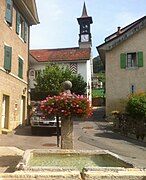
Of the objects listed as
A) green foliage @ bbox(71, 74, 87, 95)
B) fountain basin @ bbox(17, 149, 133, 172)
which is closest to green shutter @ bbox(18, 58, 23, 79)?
green foliage @ bbox(71, 74, 87, 95)

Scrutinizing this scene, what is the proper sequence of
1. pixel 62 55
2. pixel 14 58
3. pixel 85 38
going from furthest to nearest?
pixel 85 38 → pixel 62 55 → pixel 14 58

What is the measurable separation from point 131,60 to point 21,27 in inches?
365

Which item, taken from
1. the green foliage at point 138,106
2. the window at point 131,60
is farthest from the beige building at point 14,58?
the window at point 131,60

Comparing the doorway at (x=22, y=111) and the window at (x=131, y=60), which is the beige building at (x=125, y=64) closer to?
the window at (x=131, y=60)

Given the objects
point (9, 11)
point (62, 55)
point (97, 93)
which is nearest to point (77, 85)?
point (62, 55)

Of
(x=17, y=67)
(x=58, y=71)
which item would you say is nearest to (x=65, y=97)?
(x=17, y=67)

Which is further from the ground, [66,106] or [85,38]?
[85,38]

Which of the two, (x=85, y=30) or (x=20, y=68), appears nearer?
(x=20, y=68)

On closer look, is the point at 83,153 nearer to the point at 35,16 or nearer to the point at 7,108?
the point at 7,108

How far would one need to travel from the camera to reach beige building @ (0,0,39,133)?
14.3 m

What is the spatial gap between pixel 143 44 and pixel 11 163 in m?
16.4

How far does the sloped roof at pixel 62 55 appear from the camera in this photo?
3056 centimetres

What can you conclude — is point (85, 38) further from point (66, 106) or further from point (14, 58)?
point (66, 106)

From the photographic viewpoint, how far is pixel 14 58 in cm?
1616
